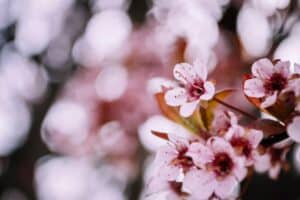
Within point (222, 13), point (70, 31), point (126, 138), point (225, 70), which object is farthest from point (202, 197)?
point (70, 31)

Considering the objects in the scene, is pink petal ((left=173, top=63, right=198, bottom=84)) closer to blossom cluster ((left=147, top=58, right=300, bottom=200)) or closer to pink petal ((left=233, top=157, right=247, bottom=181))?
blossom cluster ((left=147, top=58, right=300, bottom=200))

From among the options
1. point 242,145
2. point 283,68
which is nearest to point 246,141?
point 242,145

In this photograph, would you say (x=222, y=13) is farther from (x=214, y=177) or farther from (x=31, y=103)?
(x=214, y=177)

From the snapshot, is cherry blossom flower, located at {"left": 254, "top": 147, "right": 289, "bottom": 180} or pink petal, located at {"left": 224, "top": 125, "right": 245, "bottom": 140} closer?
pink petal, located at {"left": 224, "top": 125, "right": 245, "bottom": 140}

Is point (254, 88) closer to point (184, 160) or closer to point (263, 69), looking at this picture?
point (263, 69)

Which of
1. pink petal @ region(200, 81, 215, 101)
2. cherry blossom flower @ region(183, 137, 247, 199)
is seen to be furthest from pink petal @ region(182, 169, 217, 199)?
pink petal @ region(200, 81, 215, 101)

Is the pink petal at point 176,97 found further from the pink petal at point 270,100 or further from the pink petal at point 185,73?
the pink petal at point 270,100
